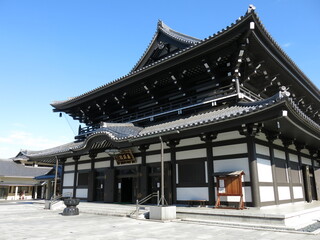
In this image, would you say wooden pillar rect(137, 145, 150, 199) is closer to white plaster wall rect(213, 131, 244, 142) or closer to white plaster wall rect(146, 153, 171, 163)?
white plaster wall rect(146, 153, 171, 163)

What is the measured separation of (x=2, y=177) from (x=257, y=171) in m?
38.5

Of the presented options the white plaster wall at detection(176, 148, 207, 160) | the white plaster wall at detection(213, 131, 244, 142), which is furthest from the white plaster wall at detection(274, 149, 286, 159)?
the white plaster wall at detection(176, 148, 207, 160)

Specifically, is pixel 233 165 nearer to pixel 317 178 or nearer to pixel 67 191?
pixel 317 178

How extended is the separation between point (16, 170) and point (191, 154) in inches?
1443

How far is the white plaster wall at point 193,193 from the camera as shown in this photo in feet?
38.5

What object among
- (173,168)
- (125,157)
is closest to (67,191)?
(125,157)

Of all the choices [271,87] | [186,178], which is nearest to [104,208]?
[186,178]

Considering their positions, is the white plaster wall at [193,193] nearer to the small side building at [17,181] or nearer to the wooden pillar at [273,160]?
the wooden pillar at [273,160]

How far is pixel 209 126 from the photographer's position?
1068 centimetres

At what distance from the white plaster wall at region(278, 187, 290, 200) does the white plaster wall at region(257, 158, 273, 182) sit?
46.4 inches

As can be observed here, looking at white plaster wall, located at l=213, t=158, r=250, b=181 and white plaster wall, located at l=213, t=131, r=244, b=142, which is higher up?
white plaster wall, located at l=213, t=131, r=244, b=142

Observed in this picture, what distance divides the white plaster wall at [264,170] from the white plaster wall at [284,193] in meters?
1.18

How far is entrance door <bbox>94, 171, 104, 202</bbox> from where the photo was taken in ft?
56.4

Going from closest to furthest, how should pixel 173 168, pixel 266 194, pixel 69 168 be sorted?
pixel 266 194, pixel 173 168, pixel 69 168
